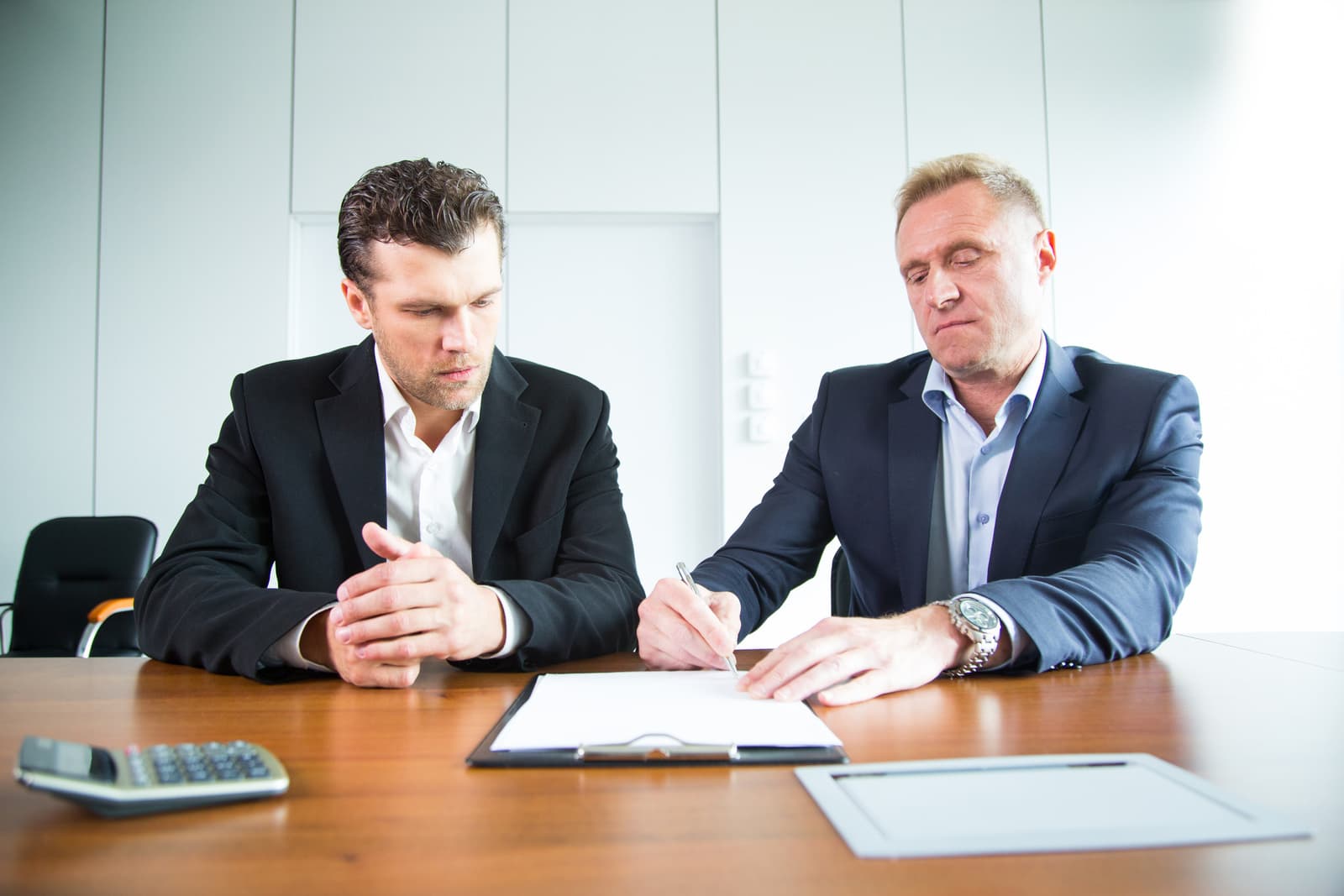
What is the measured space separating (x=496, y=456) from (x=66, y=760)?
105 centimetres

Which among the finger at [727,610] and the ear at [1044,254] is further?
the ear at [1044,254]

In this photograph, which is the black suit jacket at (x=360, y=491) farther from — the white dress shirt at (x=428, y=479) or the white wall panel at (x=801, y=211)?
the white wall panel at (x=801, y=211)

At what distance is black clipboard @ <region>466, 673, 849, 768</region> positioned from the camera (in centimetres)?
75

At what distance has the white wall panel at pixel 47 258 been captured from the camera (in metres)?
3.90

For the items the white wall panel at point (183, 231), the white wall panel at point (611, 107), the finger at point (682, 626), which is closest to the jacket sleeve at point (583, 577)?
the finger at point (682, 626)

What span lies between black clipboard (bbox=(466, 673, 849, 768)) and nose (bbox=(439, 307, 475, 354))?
3.17ft

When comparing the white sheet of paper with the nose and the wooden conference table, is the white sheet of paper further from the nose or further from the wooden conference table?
the nose

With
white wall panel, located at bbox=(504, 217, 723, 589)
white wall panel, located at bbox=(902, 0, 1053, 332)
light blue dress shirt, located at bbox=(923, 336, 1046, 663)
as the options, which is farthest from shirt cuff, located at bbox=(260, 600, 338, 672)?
white wall panel, located at bbox=(902, 0, 1053, 332)

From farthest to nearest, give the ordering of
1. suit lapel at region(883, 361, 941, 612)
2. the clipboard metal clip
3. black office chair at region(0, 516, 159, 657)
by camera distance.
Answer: black office chair at region(0, 516, 159, 657), suit lapel at region(883, 361, 941, 612), the clipboard metal clip

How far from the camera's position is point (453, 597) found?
45.4 inches

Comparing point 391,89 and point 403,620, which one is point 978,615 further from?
point 391,89

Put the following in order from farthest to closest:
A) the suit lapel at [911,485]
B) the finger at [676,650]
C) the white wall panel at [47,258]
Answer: the white wall panel at [47,258] → the suit lapel at [911,485] → the finger at [676,650]

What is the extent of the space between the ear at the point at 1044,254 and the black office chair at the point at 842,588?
69 cm

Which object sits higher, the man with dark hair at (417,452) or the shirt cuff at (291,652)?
the man with dark hair at (417,452)
